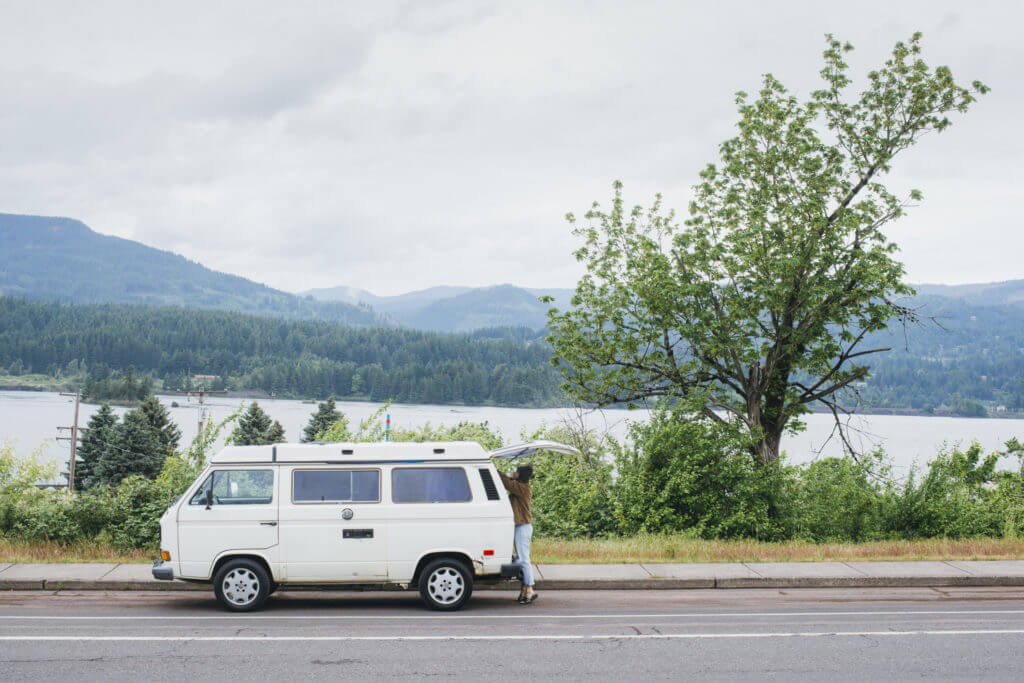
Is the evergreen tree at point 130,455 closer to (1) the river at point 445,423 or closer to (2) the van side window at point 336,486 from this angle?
(1) the river at point 445,423

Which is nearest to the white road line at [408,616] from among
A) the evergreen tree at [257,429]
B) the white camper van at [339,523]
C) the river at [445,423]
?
the white camper van at [339,523]

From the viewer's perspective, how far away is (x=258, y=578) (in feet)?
34.1

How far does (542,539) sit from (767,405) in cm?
1080

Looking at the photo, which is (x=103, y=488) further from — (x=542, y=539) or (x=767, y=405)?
(x=767, y=405)

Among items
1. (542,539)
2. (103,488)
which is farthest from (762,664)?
(103,488)

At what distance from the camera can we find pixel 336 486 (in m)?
10.6

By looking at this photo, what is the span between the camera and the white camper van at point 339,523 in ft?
34.0

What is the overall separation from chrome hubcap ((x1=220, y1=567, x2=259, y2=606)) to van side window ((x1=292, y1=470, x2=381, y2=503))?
3.69 feet

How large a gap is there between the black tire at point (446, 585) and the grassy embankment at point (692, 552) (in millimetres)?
3143

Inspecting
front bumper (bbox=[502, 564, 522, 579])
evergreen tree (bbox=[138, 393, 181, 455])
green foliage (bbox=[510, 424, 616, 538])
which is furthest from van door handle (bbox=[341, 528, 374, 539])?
evergreen tree (bbox=[138, 393, 181, 455])

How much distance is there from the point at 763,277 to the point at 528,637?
49.7 feet

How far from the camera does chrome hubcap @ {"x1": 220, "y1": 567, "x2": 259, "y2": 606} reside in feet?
34.0

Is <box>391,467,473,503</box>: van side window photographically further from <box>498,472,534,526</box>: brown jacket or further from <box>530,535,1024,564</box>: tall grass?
<box>530,535,1024,564</box>: tall grass

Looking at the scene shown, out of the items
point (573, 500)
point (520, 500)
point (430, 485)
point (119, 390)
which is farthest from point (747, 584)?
point (119, 390)
